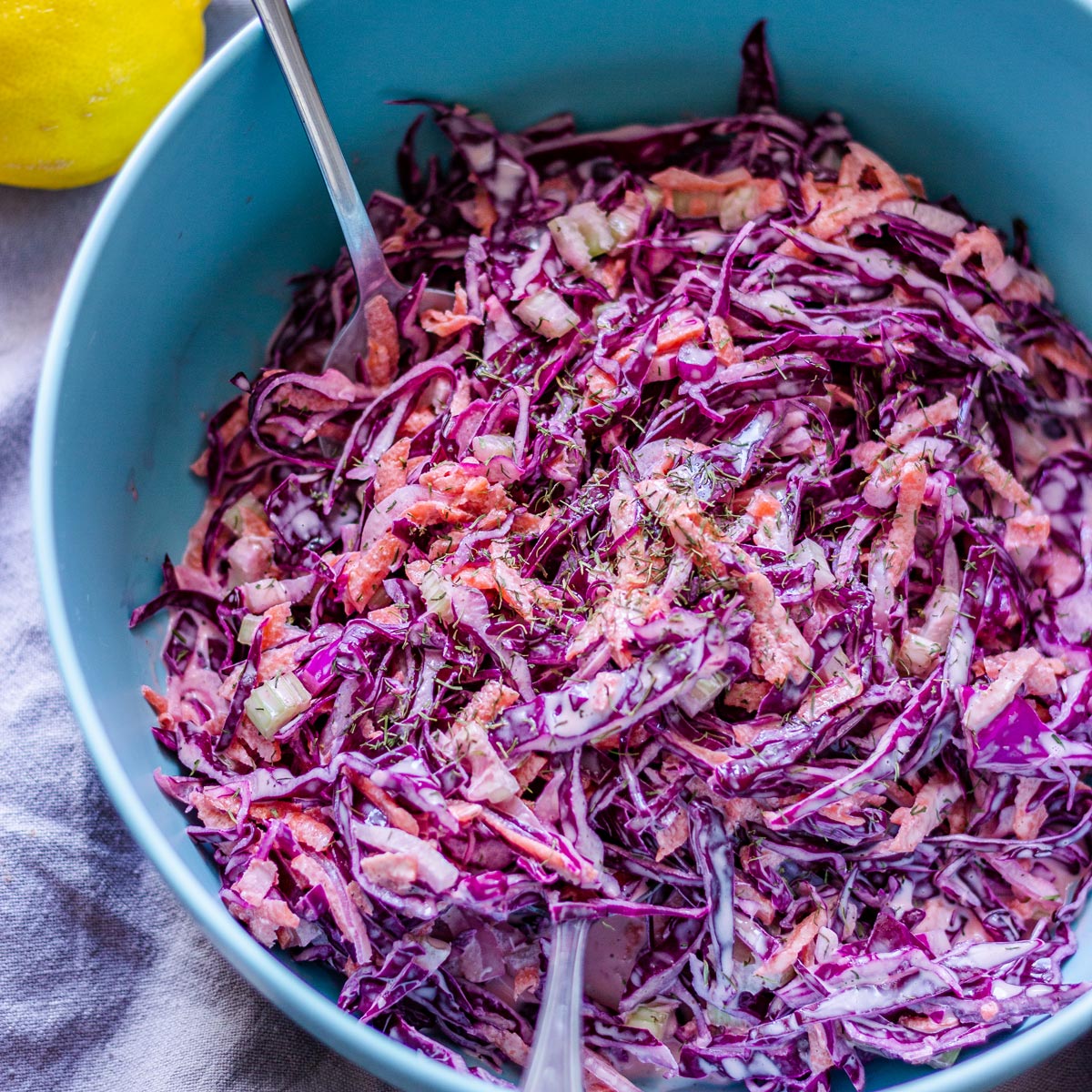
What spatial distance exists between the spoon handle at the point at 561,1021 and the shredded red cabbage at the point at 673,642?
92 millimetres

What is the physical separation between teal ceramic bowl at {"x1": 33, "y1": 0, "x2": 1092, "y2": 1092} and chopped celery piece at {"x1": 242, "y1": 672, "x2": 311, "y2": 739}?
26 centimetres

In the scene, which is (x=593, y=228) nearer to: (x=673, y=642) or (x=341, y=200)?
(x=341, y=200)

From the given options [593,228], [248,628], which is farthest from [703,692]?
[593,228]

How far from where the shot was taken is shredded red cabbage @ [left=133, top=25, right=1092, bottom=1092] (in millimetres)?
2027

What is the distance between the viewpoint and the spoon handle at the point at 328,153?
220 centimetres

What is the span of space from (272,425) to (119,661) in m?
0.63

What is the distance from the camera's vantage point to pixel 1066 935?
2.22 m

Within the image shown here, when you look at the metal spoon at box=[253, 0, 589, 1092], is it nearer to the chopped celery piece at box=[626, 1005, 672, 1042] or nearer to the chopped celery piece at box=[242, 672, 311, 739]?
the chopped celery piece at box=[626, 1005, 672, 1042]

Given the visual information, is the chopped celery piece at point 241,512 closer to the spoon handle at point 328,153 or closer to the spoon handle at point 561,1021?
the spoon handle at point 328,153

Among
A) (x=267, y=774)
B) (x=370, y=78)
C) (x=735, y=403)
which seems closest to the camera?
(x=267, y=774)

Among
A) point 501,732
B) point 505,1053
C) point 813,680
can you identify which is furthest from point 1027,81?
point 505,1053

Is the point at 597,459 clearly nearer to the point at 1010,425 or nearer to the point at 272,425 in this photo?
the point at 272,425

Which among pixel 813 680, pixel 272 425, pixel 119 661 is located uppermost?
pixel 272 425

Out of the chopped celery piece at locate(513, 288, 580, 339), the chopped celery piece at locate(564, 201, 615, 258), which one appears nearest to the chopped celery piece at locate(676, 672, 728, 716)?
the chopped celery piece at locate(513, 288, 580, 339)
